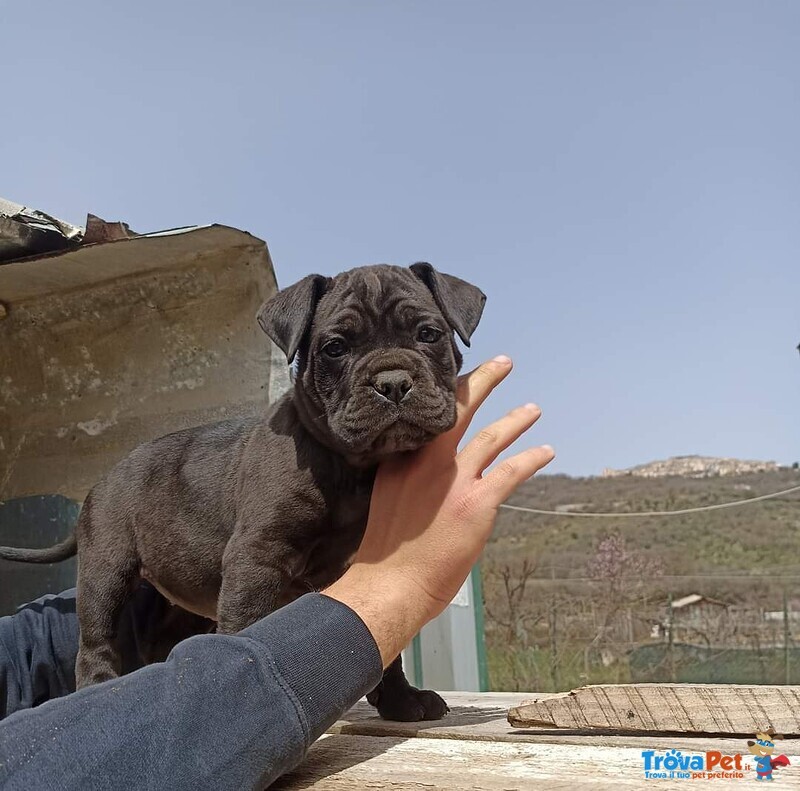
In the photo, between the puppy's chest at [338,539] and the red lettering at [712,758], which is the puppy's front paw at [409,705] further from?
the red lettering at [712,758]

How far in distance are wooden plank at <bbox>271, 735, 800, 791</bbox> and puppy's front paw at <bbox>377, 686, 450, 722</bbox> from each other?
1.68 ft

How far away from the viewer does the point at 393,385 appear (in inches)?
85.4

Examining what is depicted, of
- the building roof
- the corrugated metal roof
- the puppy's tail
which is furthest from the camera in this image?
the building roof

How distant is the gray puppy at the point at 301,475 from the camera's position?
2.25 meters

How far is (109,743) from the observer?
4.46 feet

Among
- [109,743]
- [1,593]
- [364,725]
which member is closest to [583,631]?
[1,593]

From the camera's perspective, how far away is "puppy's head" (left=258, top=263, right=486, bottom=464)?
2182 mm

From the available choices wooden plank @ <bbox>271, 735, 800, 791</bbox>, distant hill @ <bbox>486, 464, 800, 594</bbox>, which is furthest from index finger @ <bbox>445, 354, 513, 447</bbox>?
distant hill @ <bbox>486, 464, 800, 594</bbox>

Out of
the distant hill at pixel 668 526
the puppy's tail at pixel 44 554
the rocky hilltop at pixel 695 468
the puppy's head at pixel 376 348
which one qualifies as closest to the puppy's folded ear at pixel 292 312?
the puppy's head at pixel 376 348

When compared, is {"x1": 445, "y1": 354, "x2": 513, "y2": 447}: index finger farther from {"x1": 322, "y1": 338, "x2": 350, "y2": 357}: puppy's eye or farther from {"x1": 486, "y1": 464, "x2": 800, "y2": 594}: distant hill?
{"x1": 486, "y1": 464, "x2": 800, "y2": 594}: distant hill

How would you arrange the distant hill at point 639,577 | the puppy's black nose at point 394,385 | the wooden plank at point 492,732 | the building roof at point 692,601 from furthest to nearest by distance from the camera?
the building roof at point 692,601 → the distant hill at point 639,577 → the puppy's black nose at point 394,385 → the wooden plank at point 492,732

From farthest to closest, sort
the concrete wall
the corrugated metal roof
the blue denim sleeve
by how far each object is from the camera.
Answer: the concrete wall, the corrugated metal roof, the blue denim sleeve

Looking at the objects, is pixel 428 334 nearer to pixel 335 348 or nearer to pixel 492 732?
pixel 335 348

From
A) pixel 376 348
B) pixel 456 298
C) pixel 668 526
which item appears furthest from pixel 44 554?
pixel 668 526
